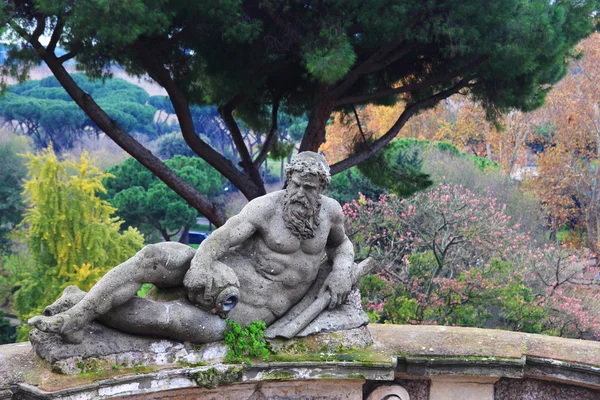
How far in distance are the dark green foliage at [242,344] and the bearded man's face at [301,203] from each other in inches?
27.0

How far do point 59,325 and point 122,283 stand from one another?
41 cm

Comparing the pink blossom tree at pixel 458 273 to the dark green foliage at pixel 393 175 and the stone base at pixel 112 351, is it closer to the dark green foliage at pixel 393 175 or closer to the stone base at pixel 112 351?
the dark green foliage at pixel 393 175

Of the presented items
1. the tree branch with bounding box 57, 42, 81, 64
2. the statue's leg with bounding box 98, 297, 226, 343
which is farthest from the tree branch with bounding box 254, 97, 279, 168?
the statue's leg with bounding box 98, 297, 226, 343

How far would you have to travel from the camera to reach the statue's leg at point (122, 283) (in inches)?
154

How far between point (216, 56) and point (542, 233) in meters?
14.6

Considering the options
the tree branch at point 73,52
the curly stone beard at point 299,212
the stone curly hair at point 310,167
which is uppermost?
the tree branch at point 73,52

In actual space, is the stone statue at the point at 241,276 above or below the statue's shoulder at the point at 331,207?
below

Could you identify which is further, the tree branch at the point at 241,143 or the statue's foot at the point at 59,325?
the tree branch at the point at 241,143

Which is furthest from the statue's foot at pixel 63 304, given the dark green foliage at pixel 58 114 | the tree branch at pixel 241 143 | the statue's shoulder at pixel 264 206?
the dark green foliage at pixel 58 114

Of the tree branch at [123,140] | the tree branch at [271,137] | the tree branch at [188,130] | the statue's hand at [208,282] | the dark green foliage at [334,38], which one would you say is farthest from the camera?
the tree branch at [271,137]

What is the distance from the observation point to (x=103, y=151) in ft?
100

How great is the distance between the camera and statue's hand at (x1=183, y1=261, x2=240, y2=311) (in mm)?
4203

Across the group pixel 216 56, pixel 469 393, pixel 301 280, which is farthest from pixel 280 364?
pixel 216 56

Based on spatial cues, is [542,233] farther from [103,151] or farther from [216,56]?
[103,151]
